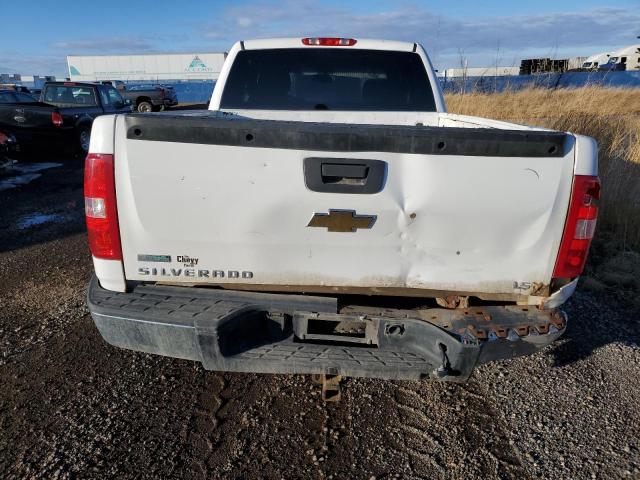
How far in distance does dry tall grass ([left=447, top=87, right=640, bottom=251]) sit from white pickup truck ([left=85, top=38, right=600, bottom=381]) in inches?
166

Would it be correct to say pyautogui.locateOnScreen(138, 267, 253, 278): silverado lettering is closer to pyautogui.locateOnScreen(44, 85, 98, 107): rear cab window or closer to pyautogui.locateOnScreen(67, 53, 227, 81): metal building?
pyautogui.locateOnScreen(44, 85, 98, 107): rear cab window

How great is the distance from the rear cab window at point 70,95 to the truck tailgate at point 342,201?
12.1m

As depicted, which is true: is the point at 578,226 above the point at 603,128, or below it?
above

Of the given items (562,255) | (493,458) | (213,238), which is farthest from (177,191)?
(493,458)

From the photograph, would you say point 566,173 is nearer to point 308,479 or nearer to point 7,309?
point 308,479

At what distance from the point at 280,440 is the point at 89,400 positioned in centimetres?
123

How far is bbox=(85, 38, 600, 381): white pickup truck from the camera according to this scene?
88.0 inches

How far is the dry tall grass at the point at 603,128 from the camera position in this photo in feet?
20.1

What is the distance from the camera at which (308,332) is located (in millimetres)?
2514

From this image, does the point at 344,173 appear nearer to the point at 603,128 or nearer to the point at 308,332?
the point at 308,332

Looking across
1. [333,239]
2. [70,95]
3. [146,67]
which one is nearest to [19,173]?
[70,95]

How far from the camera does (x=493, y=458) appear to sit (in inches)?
99.7

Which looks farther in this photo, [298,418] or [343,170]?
[298,418]

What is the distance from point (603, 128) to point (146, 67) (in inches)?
1929
